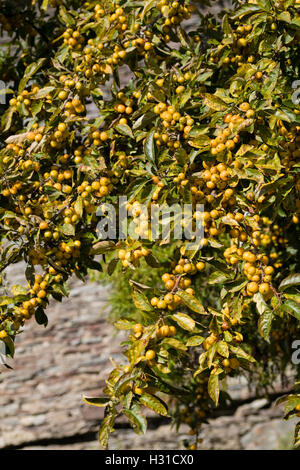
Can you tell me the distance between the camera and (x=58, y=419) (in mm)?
3492

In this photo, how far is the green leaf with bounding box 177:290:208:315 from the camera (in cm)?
121

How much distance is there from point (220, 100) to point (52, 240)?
63 centimetres

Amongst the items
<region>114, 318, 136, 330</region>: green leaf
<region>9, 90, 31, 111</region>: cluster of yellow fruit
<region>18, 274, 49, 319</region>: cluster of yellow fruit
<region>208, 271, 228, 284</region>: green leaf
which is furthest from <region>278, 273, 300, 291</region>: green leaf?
<region>9, 90, 31, 111</region>: cluster of yellow fruit

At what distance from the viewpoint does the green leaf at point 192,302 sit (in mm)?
1210

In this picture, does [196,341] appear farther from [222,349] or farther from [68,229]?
[68,229]

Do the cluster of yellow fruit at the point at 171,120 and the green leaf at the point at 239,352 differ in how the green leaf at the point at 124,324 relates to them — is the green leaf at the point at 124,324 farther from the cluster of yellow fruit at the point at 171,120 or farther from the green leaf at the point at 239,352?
the cluster of yellow fruit at the point at 171,120

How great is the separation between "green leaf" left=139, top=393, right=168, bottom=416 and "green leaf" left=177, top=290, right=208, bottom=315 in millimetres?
243

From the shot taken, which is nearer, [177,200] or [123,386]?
[123,386]

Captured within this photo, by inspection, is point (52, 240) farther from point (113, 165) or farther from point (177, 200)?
point (177, 200)

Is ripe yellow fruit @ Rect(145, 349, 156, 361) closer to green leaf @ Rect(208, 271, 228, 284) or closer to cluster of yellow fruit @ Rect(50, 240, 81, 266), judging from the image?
green leaf @ Rect(208, 271, 228, 284)

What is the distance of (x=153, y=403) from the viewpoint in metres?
1.20

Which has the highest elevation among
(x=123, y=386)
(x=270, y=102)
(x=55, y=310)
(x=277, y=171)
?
(x=270, y=102)

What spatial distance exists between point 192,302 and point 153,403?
0.27 meters
